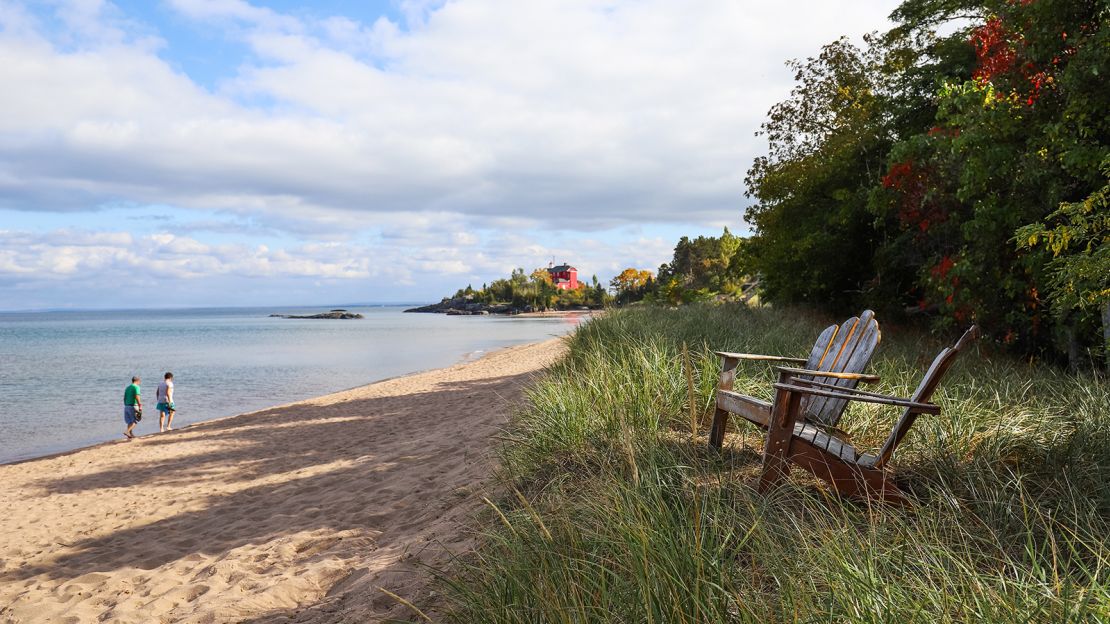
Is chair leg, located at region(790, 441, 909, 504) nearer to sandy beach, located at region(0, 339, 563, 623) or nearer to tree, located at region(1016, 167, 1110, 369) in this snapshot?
sandy beach, located at region(0, 339, 563, 623)

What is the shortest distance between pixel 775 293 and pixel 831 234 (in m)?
3.39

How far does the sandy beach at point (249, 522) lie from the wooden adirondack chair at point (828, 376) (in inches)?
69.6

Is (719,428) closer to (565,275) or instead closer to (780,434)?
(780,434)

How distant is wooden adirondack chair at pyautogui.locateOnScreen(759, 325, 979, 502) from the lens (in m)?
3.57

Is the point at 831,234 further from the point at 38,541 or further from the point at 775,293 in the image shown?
the point at 38,541

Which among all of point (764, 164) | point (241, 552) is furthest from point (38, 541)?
point (764, 164)

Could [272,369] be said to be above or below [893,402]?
below

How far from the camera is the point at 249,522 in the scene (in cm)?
612

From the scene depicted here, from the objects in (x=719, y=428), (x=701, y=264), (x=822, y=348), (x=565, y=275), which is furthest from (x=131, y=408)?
(x=565, y=275)

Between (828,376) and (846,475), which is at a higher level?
(828,376)

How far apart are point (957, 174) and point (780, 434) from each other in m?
7.81

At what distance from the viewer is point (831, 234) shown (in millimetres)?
15367

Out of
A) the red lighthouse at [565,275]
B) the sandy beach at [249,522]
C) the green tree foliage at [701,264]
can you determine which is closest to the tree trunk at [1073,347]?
the sandy beach at [249,522]

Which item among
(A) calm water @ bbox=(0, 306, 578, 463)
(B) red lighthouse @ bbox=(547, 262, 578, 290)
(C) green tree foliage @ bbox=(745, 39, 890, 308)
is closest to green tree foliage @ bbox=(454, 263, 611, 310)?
(B) red lighthouse @ bbox=(547, 262, 578, 290)
